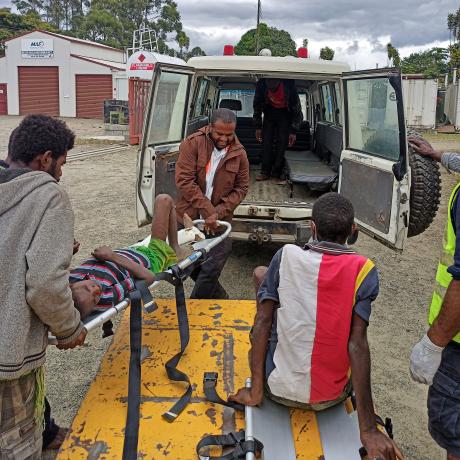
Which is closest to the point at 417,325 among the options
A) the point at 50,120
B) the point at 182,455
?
the point at 182,455

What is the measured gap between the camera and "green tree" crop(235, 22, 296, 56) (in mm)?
43344

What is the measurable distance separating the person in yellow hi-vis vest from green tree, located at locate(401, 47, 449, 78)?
121 ft

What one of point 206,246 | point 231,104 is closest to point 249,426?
point 206,246

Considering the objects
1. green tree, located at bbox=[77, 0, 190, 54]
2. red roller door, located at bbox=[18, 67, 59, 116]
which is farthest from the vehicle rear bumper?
green tree, located at bbox=[77, 0, 190, 54]

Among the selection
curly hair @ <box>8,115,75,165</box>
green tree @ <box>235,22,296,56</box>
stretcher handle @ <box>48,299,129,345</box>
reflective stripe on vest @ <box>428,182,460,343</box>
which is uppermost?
green tree @ <box>235,22,296,56</box>

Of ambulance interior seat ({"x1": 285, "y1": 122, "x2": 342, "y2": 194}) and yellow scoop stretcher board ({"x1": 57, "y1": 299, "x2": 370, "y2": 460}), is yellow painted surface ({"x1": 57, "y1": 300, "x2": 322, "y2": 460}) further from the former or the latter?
ambulance interior seat ({"x1": 285, "y1": 122, "x2": 342, "y2": 194})

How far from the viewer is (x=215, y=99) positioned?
727 cm

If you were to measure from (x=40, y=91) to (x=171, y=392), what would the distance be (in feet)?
106

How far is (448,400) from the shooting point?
2.10m

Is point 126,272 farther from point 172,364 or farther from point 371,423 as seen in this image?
point 371,423

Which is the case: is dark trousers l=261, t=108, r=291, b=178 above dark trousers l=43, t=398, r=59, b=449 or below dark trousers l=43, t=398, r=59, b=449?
above

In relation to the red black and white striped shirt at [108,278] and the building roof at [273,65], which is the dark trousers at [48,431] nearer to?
the red black and white striped shirt at [108,278]

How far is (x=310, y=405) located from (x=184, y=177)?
2435 mm

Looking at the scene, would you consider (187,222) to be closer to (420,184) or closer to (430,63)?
(420,184)
